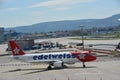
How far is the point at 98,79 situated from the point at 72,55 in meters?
22.7

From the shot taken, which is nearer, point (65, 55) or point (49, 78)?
point (49, 78)

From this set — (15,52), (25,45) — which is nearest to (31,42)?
(25,45)

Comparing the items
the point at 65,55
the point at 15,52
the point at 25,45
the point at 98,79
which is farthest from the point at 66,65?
the point at 25,45

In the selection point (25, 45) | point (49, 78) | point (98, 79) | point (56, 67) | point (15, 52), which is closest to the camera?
point (98, 79)

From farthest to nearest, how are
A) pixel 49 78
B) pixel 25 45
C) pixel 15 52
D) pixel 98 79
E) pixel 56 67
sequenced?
pixel 25 45 < pixel 15 52 < pixel 56 67 < pixel 49 78 < pixel 98 79

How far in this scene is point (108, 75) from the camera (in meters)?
60.3

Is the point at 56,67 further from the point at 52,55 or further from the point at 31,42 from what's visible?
the point at 31,42

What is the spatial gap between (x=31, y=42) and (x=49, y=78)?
12252 cm

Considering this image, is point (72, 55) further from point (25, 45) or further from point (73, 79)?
point (25, 45)

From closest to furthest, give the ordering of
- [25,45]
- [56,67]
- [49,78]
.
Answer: [49,78]
[56,67]
[25,45]

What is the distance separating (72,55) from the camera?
7725cm

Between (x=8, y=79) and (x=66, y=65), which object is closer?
(x=8, y=79)

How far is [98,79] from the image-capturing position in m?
55.0

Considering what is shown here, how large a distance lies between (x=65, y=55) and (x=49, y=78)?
18.1 meters
